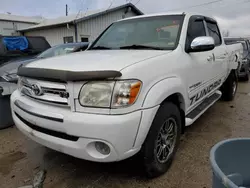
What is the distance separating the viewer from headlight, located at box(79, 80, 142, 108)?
72.0 inches

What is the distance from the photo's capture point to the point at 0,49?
24.2 feet

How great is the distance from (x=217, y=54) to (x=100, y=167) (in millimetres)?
2725

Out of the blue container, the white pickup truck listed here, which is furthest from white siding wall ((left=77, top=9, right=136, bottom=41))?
the blue container

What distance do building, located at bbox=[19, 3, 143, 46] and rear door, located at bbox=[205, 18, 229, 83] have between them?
11.2 m

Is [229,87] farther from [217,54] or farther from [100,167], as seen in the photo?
[100,167]

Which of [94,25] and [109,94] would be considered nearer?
[109,94]

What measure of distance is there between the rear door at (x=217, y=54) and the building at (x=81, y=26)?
11168 mm

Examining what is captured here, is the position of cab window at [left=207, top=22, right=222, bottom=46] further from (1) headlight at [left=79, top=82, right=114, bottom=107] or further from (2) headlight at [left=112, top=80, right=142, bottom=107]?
(1) headlight at [left=79, top=82, right=114, bottom=107]

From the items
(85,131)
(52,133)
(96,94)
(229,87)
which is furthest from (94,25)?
(85,131)

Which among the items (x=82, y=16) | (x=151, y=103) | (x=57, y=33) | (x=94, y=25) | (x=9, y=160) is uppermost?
(x=82, y=16)

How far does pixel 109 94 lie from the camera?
1.83 meters

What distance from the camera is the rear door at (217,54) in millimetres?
3714

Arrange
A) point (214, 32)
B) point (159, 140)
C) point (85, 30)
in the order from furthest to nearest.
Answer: point (85, 30) < point (214, 32) < point (159, 140)

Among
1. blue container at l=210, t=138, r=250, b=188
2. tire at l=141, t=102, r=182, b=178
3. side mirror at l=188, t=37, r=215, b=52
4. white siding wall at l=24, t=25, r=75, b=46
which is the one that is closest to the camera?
blue container at l=210, t=138, r=250, b=188
